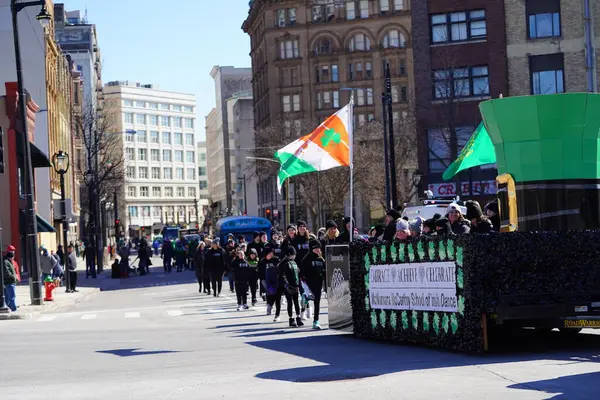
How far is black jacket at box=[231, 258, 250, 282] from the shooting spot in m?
28.4

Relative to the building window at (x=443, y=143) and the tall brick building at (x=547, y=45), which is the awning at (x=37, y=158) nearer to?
the building window at (x=443, y=143)

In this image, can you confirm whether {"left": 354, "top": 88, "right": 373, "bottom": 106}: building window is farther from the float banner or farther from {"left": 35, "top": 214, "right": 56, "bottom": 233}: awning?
the float banner

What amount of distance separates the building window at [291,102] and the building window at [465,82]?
63.7m

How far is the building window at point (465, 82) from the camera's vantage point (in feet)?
188

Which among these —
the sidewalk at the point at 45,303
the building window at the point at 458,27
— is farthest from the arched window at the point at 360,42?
the sidewalk at the point at 45,303

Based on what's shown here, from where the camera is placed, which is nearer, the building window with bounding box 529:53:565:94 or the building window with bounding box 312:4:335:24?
the building window with bounding box 529:53:565:94

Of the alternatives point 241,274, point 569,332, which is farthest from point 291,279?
point 241,274

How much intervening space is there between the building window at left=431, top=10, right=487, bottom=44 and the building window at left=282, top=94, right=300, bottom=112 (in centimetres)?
6322

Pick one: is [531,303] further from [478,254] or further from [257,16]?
[257,16]

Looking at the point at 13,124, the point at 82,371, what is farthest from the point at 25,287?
the point at 82,371

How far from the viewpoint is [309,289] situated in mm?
21641

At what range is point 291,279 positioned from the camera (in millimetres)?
21984

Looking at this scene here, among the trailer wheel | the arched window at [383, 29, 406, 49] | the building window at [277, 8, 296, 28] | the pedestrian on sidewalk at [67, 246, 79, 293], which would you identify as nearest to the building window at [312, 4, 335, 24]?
the building window at [277, 8, 296, 28]

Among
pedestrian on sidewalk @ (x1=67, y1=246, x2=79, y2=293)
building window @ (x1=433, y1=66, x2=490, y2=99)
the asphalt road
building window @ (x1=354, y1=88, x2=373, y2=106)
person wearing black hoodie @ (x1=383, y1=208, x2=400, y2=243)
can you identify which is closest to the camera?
the asphalt road
